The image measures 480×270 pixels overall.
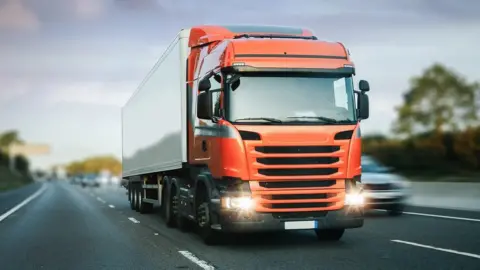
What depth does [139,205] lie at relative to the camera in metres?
21.0

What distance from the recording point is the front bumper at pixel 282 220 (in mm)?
10516

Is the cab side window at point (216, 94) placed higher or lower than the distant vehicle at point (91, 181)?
lower

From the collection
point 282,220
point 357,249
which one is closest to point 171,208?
point 282,220

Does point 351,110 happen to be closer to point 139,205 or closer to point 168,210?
point 168,210

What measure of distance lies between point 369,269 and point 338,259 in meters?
1.04

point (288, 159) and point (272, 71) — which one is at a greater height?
point (272, 71)

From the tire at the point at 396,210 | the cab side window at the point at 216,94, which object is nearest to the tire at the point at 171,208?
the cab side window at the point at 216,94

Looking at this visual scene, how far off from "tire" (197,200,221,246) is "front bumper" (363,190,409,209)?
7.39 m

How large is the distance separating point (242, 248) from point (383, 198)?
7.89 m

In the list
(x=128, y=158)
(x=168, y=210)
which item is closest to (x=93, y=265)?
(x=168, y=210)

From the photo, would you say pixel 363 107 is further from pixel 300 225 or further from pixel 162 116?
pixel 162 116

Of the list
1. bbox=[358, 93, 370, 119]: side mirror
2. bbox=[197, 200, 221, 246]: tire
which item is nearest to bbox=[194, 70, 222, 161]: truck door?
bbox=[197, 200, 221, 246]: tire

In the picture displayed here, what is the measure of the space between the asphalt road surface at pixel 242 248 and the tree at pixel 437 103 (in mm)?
55696

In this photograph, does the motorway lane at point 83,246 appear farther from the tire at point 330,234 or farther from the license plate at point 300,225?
the tire at point 330,234
